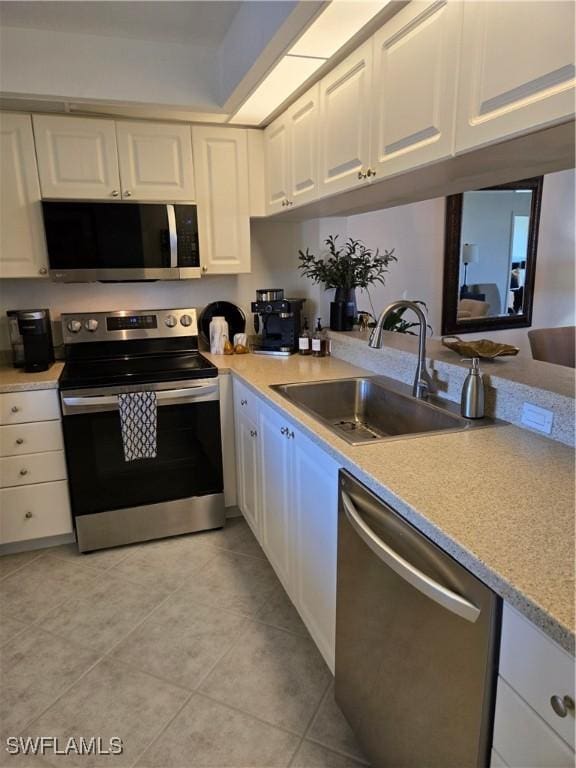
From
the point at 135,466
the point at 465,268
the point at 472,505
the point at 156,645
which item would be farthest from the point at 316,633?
the point at 465,268

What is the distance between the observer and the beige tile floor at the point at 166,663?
1.54 meters

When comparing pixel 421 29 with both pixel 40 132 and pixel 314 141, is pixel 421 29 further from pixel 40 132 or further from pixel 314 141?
pixel 40 132

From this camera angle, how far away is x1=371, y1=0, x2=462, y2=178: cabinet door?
1.34 m

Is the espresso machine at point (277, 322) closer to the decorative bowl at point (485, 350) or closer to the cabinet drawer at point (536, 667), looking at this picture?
the decorative bowl at point (485, 350)

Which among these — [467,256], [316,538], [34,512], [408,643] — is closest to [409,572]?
[408,643]

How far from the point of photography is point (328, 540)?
157 cm

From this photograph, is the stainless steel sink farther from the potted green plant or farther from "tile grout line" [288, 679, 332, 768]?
"tile grout line" [288, 679, 332, 768]

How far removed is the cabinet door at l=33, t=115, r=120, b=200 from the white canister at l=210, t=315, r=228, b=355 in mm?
880

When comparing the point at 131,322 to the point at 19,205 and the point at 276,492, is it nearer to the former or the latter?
the point at 19,205

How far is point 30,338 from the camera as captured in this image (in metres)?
2.55

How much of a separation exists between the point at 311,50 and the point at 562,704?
1.99m

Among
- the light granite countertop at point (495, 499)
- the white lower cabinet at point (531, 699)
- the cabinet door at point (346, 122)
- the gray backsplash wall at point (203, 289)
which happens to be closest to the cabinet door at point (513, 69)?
the cabinet door at point (346, 122)

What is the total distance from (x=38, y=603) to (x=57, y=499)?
50 centimetres

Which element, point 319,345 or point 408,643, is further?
point 319,345
